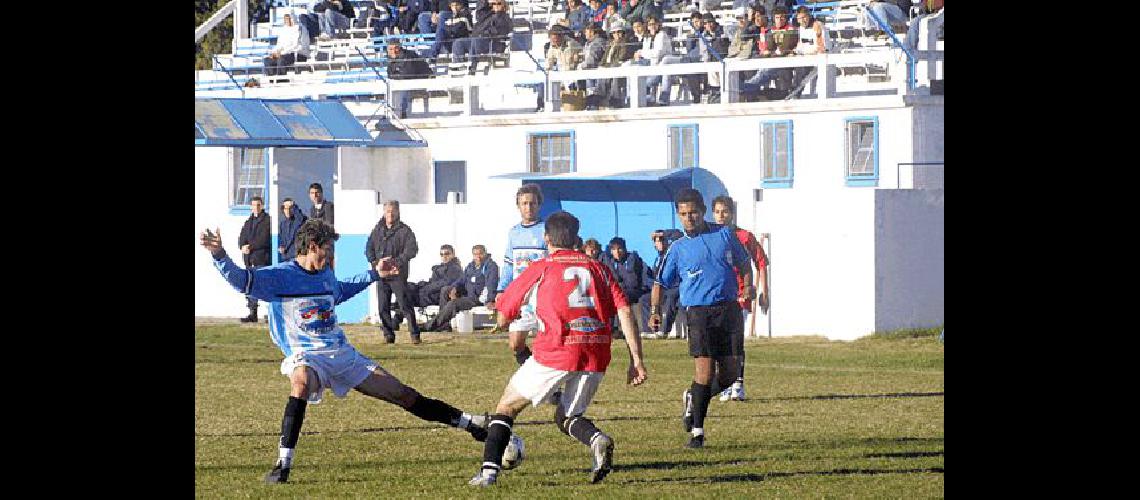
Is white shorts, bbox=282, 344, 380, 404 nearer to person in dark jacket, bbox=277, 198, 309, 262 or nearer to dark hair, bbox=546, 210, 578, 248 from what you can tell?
dark hair, bbox=546, 210, 578, 248

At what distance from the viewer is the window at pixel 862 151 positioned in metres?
29.6

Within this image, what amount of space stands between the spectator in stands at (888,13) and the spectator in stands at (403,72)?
7.72 meters

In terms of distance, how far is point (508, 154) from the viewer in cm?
3356

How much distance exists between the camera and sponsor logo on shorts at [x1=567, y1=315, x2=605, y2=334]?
1205 centimetres

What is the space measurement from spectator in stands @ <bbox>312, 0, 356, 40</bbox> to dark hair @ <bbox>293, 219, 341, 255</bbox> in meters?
28.9

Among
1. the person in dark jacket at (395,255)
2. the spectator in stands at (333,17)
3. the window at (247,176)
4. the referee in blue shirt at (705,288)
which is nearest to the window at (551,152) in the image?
the window at (247,176)

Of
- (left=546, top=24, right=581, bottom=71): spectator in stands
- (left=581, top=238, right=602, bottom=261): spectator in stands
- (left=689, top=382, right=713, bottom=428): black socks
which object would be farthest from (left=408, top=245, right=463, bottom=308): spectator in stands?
(left=689, top=382, right=713, bottom=428): black socks

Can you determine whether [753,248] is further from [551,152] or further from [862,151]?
[551,152]

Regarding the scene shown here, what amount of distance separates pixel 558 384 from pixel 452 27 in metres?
26.1

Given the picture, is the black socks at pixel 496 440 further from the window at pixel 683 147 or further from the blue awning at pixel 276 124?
the blue awning at pixel 276 124

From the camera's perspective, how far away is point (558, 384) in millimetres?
12094

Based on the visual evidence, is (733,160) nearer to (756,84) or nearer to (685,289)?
(756,84)

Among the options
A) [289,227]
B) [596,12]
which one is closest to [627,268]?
[289,227]
